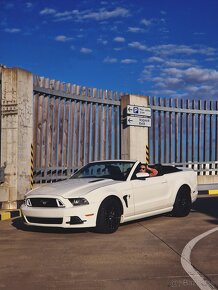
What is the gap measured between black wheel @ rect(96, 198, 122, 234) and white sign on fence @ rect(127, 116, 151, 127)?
7790 millimetres

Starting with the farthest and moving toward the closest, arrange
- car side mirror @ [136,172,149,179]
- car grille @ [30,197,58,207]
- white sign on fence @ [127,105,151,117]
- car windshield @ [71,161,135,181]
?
white sign on fence @ [127,105,151,117]
car windshield @ [71,161,135,181]
car side mirror @ [136,172,149,179]
car grille @ [30,197,58,207]

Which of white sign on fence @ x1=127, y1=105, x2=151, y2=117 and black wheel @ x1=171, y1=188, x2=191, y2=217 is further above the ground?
white sign on fence @ x1=127, y1=105, x2=151, y2=117

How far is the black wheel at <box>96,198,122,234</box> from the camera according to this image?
803cm

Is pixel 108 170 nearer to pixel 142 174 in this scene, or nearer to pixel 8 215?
pixel 142 174

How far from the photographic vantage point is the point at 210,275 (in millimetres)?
5246

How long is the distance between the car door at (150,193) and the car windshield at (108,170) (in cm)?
32

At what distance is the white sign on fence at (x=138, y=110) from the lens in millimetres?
16004

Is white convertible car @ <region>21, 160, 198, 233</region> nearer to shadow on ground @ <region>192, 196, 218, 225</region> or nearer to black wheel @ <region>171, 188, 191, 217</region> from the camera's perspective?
black wheel @ <region>171, 188, 191, 217</region>

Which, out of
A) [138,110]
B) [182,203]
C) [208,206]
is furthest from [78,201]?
[138,110]

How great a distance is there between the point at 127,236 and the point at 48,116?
6414 mm

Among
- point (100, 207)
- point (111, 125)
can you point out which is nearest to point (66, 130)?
point (111, 125)

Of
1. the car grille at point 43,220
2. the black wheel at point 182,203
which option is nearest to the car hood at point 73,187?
the car grille at point 43,220

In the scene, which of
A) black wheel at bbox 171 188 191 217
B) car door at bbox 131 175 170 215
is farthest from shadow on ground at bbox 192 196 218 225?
car door at bbox 131 175 170 215

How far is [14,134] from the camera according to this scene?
1216 centimetres
